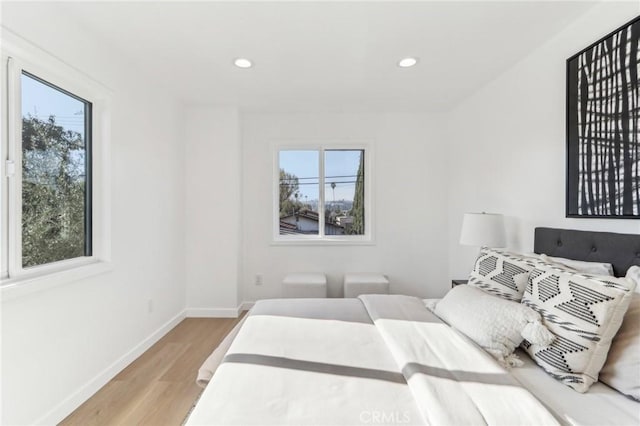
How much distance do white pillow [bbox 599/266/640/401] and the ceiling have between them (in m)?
1.76

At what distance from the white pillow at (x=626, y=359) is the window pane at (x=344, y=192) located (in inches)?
105

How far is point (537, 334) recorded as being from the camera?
3.97ft

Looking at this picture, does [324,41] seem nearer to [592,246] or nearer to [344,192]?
[344,192]

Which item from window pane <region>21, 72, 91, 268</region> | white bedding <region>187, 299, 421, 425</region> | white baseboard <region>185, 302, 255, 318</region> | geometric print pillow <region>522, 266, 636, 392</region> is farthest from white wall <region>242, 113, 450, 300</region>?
geometric print pillow <region>522, 266, 636, 392</region>

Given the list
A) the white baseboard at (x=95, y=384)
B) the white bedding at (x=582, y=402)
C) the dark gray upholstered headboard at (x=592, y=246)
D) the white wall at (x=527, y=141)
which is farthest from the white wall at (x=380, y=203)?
the white bedding at (x=582, y=402)

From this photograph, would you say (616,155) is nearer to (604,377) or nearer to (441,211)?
(604,377)

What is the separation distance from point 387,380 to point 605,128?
187cm

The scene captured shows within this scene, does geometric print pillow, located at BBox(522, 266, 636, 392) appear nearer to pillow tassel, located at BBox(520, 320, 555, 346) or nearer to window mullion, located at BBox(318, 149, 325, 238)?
pillow tassel, located at BBox(520, 320, 555, 346)

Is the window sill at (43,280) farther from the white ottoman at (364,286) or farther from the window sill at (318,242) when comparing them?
the white ottoman at (364,286)

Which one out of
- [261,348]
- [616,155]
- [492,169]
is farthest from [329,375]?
[492,169]

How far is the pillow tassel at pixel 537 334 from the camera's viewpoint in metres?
1.19

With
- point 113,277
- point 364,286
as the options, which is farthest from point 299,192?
point 113,277

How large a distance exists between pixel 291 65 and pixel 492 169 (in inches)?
82.4

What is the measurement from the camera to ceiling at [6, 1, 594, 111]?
1737 millimetres
